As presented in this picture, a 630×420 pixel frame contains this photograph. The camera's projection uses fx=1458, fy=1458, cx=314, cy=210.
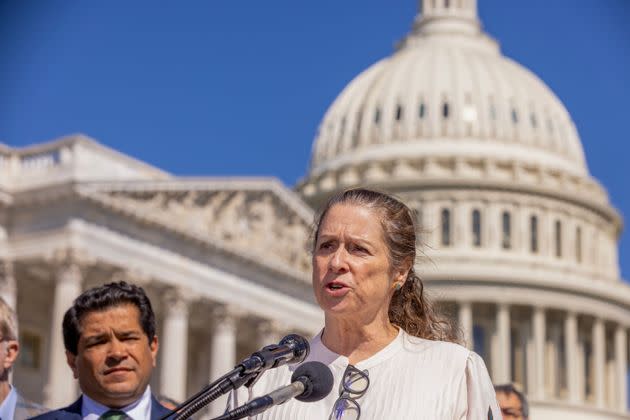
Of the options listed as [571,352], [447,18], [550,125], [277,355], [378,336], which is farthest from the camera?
[447,18]

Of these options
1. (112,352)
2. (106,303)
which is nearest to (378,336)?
(112,352)

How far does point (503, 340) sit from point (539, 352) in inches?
119

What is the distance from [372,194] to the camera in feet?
25.1

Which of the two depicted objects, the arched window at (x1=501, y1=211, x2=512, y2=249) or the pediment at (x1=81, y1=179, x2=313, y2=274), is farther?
the arched window at (x1=501, y1=211, x2=512, y2=249)

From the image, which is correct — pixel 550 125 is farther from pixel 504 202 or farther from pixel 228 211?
pixel 228 211

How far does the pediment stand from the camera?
5538 cm

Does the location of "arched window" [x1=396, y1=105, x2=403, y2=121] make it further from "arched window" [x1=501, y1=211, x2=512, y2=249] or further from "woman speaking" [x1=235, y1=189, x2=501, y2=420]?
"woman speaking" [x1=235, y1=189, x2=501, y2=420]

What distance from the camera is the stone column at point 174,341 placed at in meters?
57.2

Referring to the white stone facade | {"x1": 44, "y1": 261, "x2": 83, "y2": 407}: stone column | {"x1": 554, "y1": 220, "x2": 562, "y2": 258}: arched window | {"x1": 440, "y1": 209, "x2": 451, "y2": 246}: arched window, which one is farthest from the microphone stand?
{"x1": 554, "y1": 220, "x2": 562, "y2": 258}: arched window

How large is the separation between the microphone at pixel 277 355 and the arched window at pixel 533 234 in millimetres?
102768

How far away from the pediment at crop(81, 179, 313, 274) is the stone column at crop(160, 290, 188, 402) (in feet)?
9.24

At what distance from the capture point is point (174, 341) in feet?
190

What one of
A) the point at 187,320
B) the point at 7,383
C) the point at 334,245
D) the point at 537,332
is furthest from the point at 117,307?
the point at 537,332

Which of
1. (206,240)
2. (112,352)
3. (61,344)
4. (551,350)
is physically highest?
(206,240)
